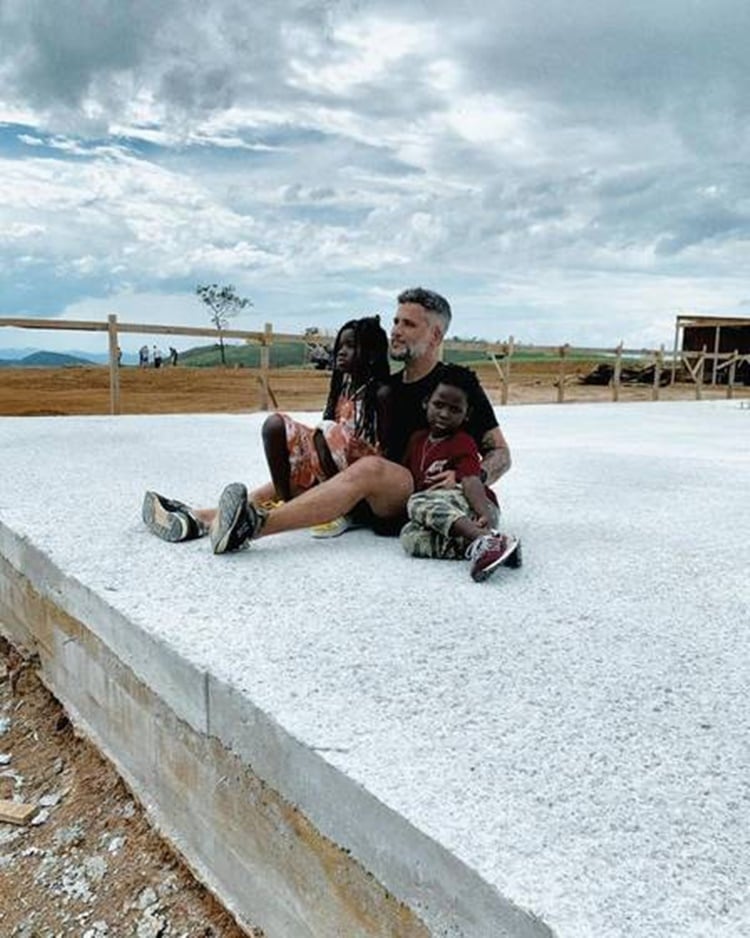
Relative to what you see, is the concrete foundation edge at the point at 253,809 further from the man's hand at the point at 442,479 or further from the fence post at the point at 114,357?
the fence post at the point at 114,357

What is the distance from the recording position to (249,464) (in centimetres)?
446

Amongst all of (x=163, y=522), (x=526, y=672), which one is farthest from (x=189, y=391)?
(x=526, y=672)

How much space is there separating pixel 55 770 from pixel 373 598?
926mm

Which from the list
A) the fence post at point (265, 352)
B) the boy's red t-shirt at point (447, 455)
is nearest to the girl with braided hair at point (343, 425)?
the boy's red t-shirt at point (447, 455)

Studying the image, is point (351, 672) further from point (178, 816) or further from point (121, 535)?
point (121, 535)

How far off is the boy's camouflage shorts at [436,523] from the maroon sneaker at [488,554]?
11cm

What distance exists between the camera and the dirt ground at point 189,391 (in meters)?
13.0

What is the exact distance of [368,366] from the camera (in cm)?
242

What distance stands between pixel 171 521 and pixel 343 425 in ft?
2.00

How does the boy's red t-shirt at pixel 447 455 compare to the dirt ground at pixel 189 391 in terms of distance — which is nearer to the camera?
the boy's red t-shirt at pixel 447 455

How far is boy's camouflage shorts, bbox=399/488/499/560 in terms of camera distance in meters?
2.28

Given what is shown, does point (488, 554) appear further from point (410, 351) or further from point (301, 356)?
point (301, 356)

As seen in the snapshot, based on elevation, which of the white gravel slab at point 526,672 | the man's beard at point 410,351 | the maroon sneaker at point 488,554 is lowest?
the white gravel slab at point 526,672

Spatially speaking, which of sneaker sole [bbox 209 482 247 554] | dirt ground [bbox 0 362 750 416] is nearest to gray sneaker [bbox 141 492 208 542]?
sneaker sole [bbox 209 482 247 554]
